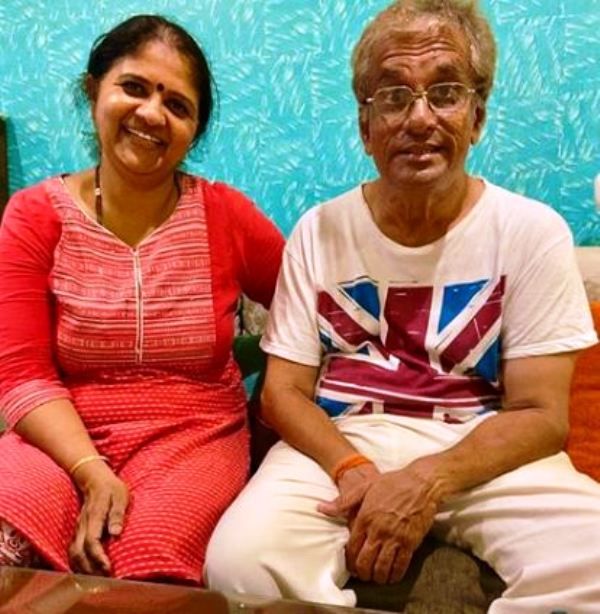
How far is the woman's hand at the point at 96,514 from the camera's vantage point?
1.41 m

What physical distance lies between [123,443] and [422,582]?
1.91ft

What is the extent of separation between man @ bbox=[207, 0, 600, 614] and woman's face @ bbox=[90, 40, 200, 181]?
30 cm

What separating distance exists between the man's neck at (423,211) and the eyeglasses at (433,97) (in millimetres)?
134

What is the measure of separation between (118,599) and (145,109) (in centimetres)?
87

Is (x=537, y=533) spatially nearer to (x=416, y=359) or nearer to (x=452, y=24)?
(x=416, y=359)

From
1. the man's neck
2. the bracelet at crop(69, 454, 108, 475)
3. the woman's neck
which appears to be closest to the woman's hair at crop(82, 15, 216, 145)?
the woman's neck

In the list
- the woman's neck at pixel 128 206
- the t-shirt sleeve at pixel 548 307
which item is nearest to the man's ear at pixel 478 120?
the t-shirt sleeve at pixel 548 307

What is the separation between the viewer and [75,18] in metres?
2.67

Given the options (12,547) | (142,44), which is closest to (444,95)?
(142,44)

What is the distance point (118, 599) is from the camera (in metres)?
1.25

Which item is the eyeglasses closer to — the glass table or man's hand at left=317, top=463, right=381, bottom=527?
man's hand at left=317, top=463, right=381, bottom=527

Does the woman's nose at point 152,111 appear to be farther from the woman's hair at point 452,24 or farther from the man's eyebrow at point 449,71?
the man's eyebrow at point 449,71

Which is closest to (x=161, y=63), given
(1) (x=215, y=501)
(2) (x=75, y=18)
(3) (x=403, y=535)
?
(1) (x=215, y=501)

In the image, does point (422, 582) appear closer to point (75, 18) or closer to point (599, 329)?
point (599, 329)
